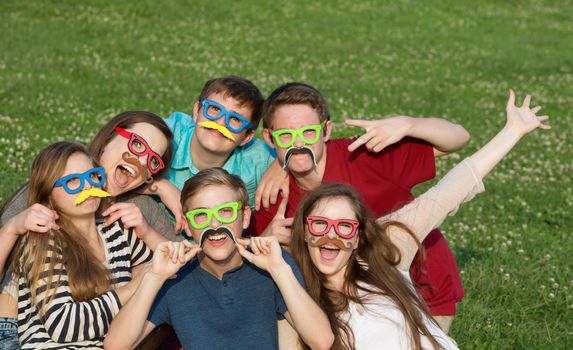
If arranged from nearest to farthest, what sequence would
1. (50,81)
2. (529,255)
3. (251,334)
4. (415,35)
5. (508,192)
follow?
1. (251,334)
2. (529,255)
3. (508,192)
4. (50,81)
5. (415,35)

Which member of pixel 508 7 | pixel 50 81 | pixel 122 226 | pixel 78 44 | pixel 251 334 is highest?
pixel 508 7

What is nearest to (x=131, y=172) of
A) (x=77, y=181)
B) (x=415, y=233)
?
(x=77, y=181)

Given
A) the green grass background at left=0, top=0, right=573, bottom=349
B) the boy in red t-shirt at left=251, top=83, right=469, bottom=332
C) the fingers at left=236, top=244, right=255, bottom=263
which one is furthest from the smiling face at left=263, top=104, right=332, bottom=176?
the green grass background at left=0, top=0, right=573, bottom=349

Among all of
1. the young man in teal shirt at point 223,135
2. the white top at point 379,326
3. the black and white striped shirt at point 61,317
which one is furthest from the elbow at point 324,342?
the young man in teal shirt at point 223,135

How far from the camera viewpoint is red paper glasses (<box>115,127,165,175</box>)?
6387 millimetres

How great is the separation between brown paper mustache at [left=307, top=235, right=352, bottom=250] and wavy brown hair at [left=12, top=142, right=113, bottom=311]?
137cm

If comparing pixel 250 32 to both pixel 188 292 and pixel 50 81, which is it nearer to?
pixel 50 81

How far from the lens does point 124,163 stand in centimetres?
635

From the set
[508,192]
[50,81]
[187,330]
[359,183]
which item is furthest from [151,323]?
[50,81]

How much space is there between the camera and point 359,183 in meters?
6.62

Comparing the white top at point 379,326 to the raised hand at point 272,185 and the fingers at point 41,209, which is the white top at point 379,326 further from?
the fingers at point 41,209

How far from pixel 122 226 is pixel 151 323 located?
993mm

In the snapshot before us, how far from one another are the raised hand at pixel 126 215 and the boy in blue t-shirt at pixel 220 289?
0.61m

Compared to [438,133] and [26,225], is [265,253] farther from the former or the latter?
[438,133]
